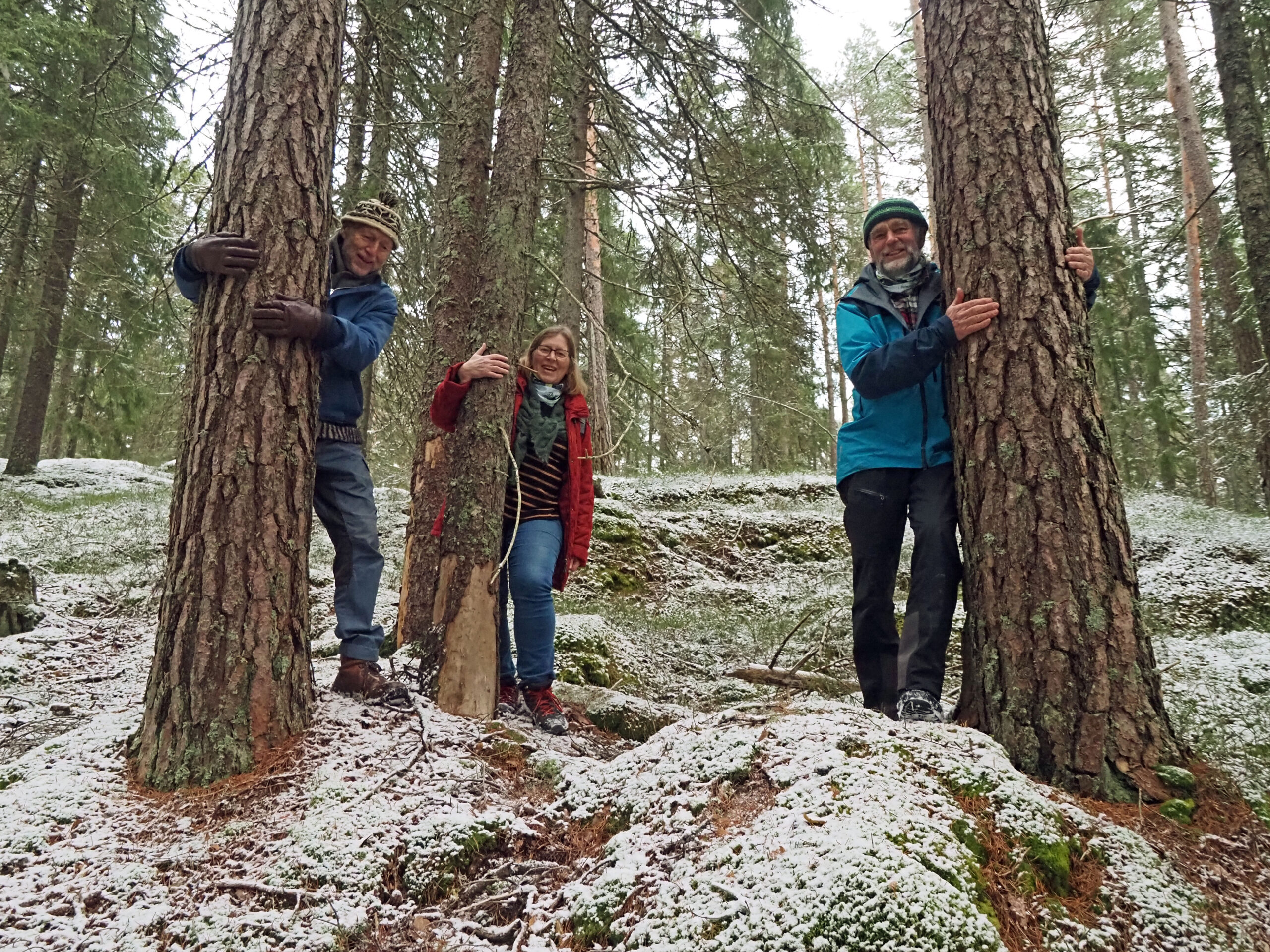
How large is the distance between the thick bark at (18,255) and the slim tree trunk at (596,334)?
28.2 ft

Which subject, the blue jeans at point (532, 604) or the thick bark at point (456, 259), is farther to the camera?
the thick bark at point (456, 259)

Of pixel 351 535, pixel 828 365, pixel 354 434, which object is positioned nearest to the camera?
pixel 351 535

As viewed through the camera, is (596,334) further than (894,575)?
Yes

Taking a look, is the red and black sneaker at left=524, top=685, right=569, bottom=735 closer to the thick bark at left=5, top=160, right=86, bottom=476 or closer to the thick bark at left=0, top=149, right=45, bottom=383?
the thick bark at left=0, top=149, right=45, bottom=383

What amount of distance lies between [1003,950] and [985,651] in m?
1.24

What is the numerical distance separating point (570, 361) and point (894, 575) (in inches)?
80.3

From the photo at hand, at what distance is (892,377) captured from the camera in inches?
117

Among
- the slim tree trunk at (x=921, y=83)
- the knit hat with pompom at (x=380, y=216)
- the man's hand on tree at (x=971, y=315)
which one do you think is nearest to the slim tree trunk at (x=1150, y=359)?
the slim tree trunk at (x=921, y=83)

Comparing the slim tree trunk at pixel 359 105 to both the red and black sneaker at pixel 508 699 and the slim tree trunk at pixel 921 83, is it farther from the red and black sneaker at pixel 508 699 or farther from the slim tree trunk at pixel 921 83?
the slim tree trunk at pixel 921 83

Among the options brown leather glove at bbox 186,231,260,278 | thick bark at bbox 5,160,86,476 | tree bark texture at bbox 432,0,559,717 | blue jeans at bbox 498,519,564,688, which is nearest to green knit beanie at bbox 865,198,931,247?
tree bark texture at bbox 432,0,559,717

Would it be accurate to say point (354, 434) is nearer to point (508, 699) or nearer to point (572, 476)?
point (572, 476)

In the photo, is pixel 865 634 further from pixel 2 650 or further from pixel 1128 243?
pixel 1128 243

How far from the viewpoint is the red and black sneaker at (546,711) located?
11.8ft

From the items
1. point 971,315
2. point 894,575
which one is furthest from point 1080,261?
point 894,575
